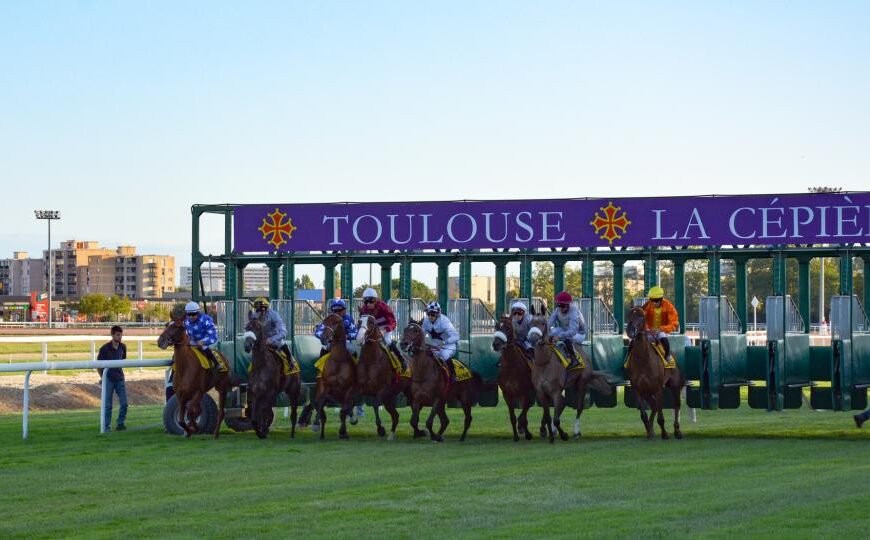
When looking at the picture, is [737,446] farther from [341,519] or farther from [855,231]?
[341,519]

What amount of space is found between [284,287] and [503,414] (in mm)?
4817

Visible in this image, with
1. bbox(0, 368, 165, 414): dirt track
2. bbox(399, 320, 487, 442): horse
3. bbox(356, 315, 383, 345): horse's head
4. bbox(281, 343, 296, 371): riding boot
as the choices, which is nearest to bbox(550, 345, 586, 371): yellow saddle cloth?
bbox(399, 320, 487, 442): horse

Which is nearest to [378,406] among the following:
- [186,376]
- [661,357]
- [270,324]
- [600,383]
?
[270,324]

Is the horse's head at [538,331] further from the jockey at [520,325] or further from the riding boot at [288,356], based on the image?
the riding boot at [288,356]

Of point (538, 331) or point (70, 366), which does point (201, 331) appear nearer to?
point (70, 366)

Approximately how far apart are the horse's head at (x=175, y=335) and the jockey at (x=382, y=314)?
2.13 meters

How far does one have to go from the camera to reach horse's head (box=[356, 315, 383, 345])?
18031 millimetres

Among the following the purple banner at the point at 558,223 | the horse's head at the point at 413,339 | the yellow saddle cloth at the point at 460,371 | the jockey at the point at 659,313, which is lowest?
the yellow saddle cloth at the point at 460,371

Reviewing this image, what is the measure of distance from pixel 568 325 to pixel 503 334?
98cm

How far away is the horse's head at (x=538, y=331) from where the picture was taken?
1747 cm

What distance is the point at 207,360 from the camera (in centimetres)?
1853

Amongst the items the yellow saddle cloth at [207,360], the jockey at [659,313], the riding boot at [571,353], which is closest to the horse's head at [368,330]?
the yellow saddle cloth at [207,360]

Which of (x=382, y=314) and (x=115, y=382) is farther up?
(x=382, y=314)

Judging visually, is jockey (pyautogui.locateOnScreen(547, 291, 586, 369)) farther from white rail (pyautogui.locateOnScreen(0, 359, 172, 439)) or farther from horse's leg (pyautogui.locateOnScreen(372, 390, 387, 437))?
white rail (pyautogui.locateOnScreen(0, 359, 172, 439))
